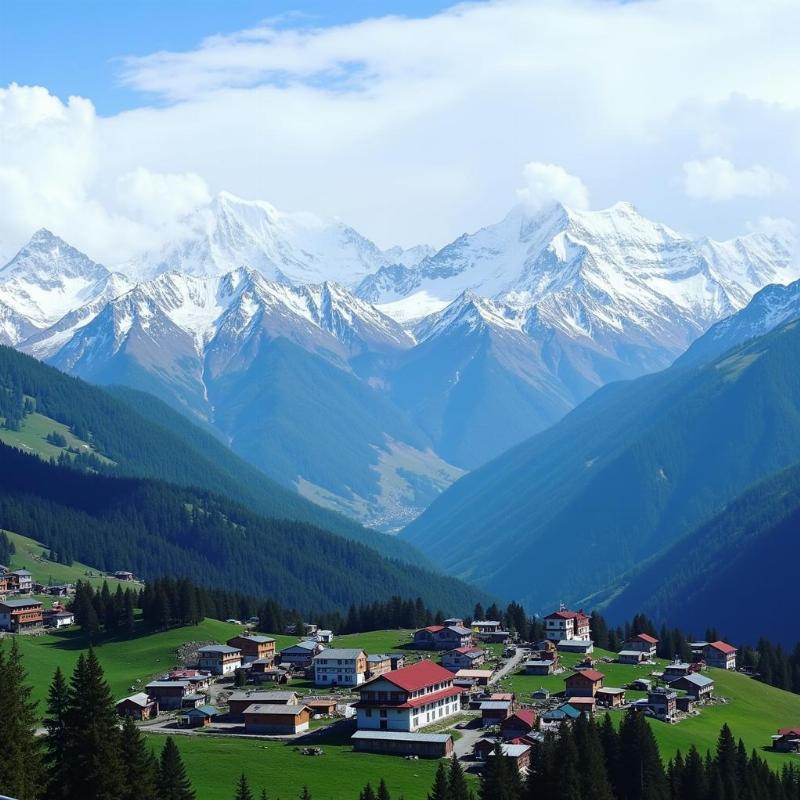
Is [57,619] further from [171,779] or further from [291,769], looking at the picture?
[171,779]

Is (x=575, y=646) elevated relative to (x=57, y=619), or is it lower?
lower

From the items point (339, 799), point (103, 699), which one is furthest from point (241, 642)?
point (103, 699)

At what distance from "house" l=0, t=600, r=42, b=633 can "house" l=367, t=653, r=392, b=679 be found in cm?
4738

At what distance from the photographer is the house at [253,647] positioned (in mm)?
167875

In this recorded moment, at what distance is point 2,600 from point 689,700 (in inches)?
3496

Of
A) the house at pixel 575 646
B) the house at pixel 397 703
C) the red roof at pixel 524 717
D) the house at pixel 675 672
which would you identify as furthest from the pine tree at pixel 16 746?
the house at pixel 575 646

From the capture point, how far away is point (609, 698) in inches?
5846

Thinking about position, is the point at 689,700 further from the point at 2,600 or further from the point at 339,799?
the point at 2,600

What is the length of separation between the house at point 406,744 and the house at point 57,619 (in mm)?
69753

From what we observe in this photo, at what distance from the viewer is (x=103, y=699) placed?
279 ft

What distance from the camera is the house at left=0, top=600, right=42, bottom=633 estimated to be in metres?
186

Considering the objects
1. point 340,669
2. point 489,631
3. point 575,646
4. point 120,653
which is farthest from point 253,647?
point 575,646

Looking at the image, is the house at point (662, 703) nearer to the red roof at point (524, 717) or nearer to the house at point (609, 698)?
the house at point (609, 698)

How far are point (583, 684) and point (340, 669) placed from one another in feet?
80.8
